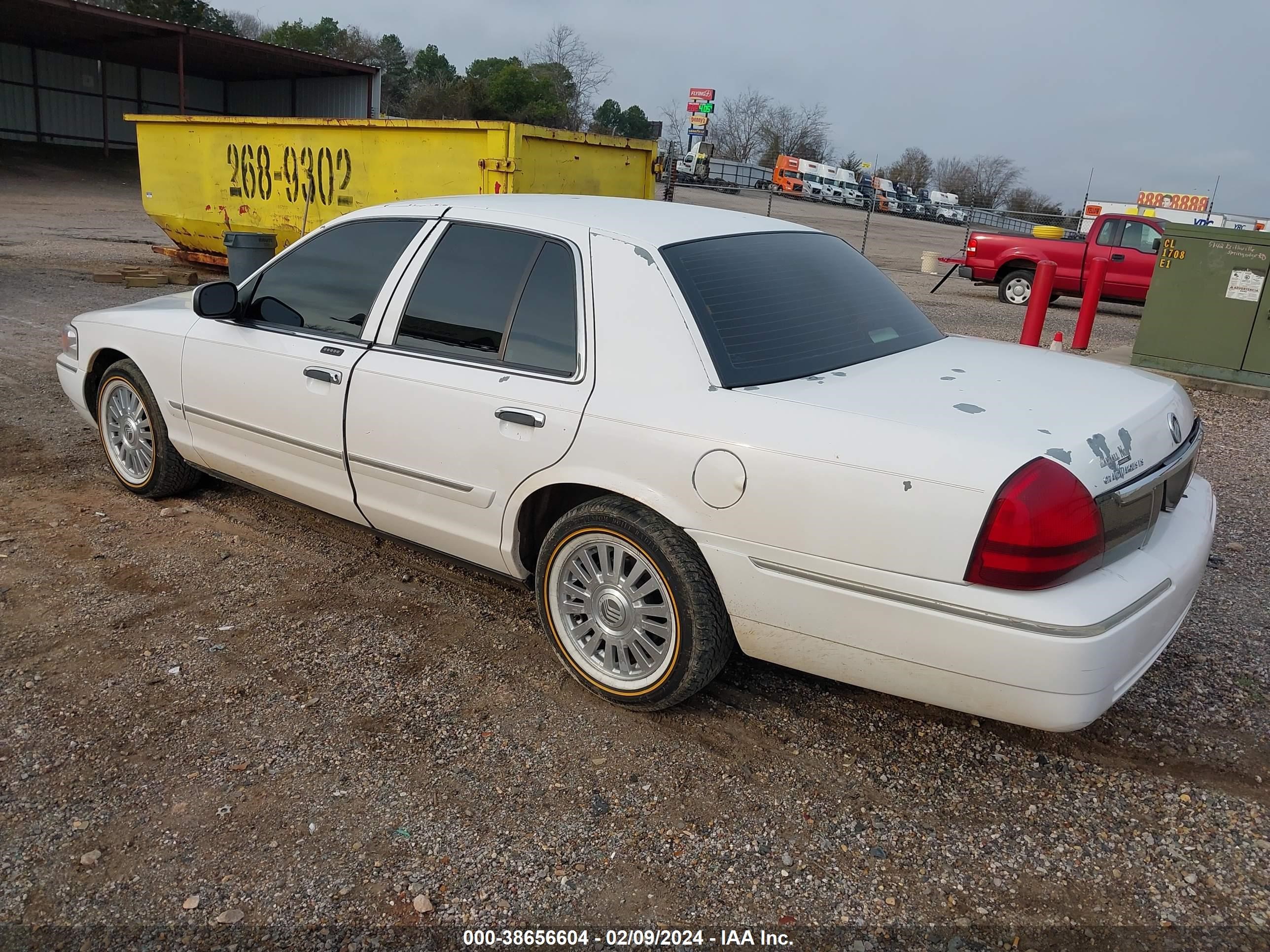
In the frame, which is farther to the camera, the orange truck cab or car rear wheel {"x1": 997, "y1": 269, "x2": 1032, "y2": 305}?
the orange truck cab

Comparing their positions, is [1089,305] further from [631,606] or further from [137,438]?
[137,438]

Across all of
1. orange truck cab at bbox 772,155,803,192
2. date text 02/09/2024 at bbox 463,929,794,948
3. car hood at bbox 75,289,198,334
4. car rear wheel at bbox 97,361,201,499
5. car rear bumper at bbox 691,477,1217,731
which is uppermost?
orange truck cab at bbox 772,155,803,192

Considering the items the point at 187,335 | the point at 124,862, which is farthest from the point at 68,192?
the point at 124,862

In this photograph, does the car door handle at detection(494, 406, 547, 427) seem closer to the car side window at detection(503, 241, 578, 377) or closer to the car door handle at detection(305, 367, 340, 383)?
the car side window at detection(503, 241, 578, 377)

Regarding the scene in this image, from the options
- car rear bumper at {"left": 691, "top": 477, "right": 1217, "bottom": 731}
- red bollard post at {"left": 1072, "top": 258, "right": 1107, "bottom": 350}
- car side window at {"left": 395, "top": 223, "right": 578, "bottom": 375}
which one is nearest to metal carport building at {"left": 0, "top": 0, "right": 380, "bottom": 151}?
red bollard post at {"left": 1072, "top": 258, "right": 1107, "bottom": 350}

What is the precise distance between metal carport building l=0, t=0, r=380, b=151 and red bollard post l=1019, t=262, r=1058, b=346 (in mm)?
24596

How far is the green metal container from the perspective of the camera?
8.98 meters

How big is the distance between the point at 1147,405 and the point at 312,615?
3.09 metres

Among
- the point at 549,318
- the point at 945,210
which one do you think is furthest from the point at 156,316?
the point at 945,210

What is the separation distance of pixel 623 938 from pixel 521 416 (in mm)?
1636

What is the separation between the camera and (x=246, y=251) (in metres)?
9.03

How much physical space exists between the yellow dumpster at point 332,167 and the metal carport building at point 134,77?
54.3ft

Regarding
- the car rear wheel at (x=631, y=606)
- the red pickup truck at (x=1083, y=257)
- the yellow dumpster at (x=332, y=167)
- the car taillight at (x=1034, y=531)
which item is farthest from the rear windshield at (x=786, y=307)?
the red pickup truck at (x=1083, y=257)

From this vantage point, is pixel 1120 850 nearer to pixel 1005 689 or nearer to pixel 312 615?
pixel 1005 689
